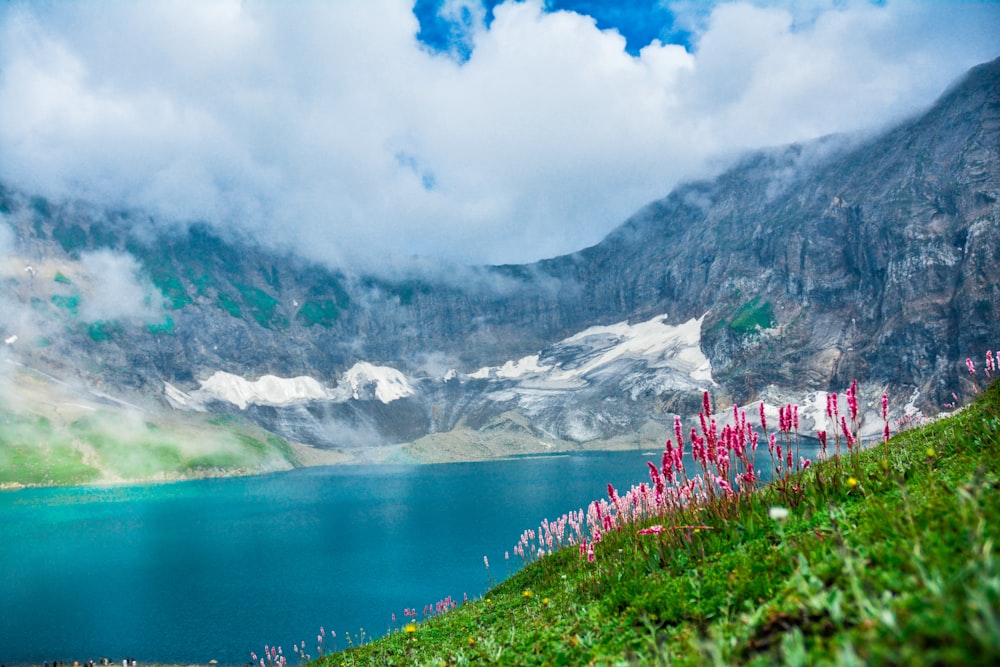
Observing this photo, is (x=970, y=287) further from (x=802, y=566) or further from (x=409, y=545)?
(x=802, y=566)

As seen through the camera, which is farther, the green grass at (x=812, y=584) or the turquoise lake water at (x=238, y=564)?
the turquoise lake water at (x=238, y=564)

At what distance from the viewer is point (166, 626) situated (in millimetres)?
50062

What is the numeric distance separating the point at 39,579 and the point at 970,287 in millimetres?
262105

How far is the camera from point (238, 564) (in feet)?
237

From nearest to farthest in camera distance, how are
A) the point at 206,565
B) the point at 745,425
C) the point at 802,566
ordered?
the point at 802,566, the point at 745,425, the point at 206,565

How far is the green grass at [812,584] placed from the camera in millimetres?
3104

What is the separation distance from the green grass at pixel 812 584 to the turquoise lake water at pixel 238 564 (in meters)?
41.0

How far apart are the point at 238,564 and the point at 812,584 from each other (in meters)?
82.7

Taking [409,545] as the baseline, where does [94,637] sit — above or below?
above

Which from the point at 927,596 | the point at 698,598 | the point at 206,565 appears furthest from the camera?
the point at 206,565

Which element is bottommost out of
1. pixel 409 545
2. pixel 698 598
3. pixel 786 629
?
pixel 409 545

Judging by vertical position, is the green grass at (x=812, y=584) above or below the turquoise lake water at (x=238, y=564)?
above

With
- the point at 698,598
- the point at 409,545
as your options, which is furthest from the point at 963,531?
the point at 409,545

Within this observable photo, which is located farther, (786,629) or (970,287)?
(970,287)
